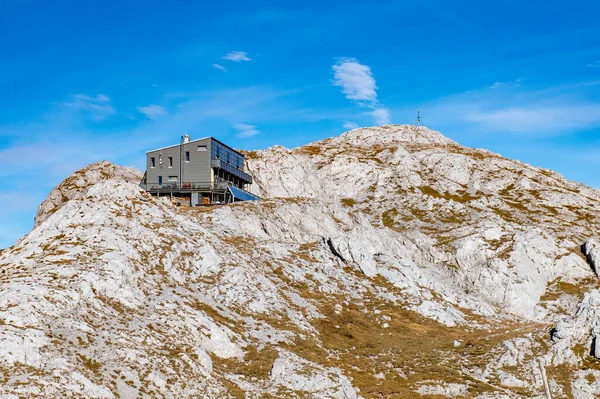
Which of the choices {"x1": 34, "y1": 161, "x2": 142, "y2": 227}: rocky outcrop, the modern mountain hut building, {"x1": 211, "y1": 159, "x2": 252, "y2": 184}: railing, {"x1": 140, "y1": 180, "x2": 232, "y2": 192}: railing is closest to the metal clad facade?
the modern mountain hut building

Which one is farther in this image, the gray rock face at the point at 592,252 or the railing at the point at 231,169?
the railing at the point at 231,169

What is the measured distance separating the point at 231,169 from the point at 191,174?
1117 cm

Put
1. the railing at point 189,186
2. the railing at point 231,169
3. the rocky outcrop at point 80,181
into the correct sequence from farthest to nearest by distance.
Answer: the rocky outcrop at point 80,181, the railing at point 231,169, the railing at point 189,186

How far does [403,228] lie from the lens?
120m

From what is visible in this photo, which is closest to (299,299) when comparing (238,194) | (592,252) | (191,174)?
(238,194)

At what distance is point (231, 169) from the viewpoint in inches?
Result: 5246

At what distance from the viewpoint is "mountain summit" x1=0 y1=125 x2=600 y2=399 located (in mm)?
56281

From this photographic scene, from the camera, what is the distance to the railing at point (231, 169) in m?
126

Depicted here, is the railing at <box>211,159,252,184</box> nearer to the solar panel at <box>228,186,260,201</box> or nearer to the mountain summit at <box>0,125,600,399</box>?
the solar panel at <box>228,186,260,201</box>

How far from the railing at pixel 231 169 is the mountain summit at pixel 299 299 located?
17.4 meters

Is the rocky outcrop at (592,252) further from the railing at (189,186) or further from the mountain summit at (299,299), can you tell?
the railing at (189,186)

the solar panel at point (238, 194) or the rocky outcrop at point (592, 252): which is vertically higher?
the solar panel at point (238, 194)

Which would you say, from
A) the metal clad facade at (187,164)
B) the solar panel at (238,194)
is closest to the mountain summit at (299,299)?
the solar panel at (238,194)

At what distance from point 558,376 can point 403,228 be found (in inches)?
2163
